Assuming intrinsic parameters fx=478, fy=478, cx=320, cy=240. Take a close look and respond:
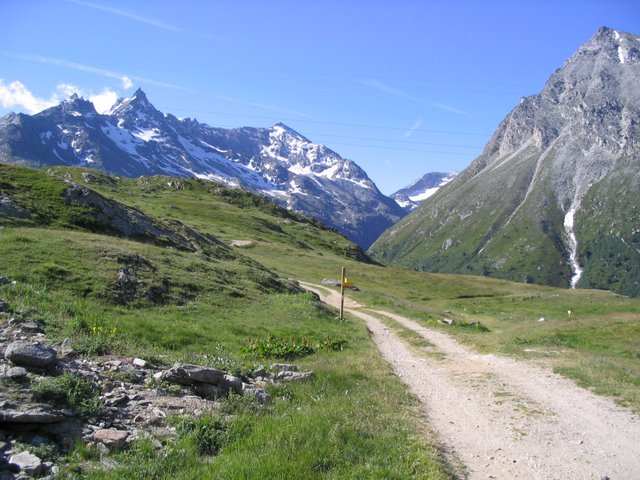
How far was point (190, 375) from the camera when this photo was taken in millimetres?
12406

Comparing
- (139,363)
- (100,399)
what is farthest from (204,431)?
(139,363)

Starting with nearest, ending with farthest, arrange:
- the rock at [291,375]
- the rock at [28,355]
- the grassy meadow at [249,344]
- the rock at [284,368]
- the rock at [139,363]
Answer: the grassy meadow at [249,344] < the rock at [28,355] < the rock at [139,363] < the rock at [291,375] < the rock at [284,368]

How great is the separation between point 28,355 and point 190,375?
3.73 metres

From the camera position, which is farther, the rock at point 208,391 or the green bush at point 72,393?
the rock at point 208,391

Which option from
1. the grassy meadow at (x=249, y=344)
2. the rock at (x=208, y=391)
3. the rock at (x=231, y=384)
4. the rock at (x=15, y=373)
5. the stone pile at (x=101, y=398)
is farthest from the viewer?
the rock at (x=231, y=384)

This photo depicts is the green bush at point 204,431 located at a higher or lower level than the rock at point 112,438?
lower

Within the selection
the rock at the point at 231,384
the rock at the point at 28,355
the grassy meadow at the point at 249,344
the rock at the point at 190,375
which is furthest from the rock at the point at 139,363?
the rock at the point at 28,355

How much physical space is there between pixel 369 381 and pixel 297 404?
4.61 meters

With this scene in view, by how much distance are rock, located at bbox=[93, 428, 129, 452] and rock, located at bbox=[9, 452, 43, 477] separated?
4.04ft

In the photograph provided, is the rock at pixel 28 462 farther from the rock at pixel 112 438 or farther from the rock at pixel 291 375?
the rock at pixel 291 375

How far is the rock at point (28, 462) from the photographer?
748 centimetres

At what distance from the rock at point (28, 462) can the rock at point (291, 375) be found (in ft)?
27.1

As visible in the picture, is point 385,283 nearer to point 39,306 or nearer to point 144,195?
point 39,306

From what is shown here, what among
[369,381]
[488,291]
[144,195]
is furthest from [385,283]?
[144,195]
